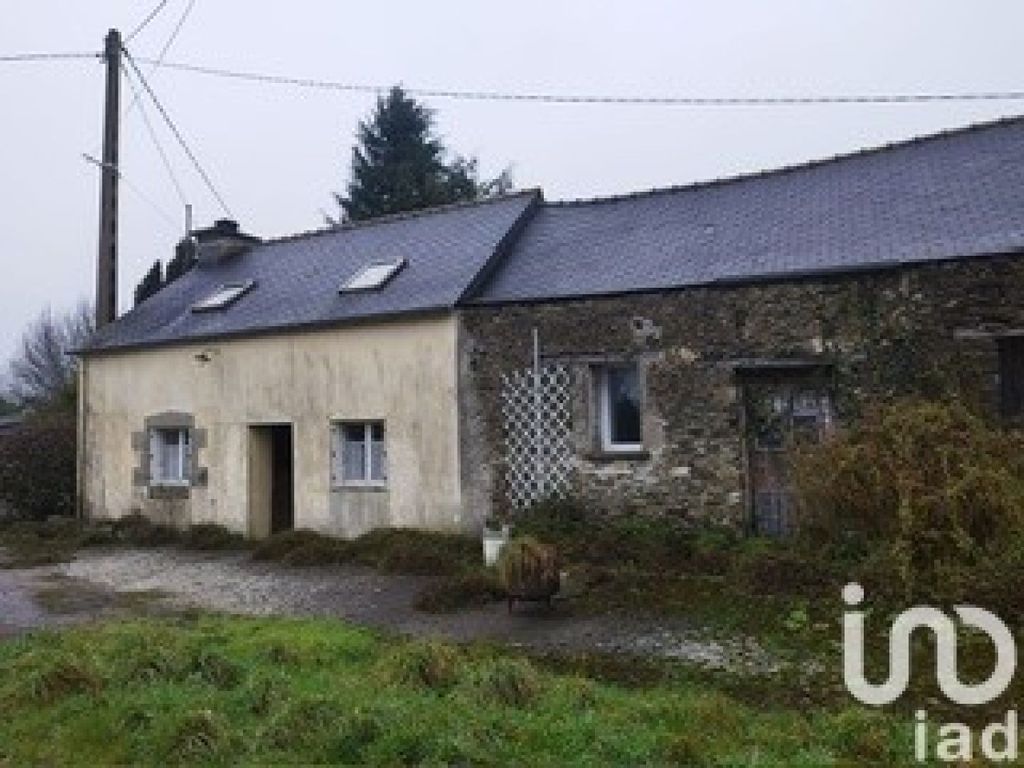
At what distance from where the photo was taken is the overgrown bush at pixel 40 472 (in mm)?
19344

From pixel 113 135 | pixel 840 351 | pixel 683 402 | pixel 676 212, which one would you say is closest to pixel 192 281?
pixel 113 135

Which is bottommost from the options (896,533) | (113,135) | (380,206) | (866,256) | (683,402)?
(896,533)

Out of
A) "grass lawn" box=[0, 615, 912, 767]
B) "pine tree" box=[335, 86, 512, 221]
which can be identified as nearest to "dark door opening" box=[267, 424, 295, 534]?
"grass lawn" box=[0, 615, 912, 767]

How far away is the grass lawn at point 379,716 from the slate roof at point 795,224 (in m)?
6.21

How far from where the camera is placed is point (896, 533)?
8172 mm

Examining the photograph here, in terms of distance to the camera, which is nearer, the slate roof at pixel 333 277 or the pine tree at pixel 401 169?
the slate roof at pixel 333 277

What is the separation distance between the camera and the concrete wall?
44.0 feet

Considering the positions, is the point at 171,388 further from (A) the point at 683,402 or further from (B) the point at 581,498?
(A) the point at 683,402

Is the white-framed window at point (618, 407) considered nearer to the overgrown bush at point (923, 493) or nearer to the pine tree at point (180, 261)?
the overgrown bush at point (923, 493)

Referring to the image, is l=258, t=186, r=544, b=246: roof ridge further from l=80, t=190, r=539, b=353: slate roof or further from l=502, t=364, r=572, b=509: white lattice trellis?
l=502, t=364, r=572, b=509: white lattice trellis

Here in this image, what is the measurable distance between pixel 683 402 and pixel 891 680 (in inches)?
220

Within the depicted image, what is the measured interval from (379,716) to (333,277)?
11.8 meters

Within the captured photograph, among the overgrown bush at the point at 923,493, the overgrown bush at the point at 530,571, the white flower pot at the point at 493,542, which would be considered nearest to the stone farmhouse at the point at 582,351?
the white flower pot at the point at 493,542

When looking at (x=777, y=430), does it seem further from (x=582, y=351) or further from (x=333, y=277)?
(x=333, y=277)
